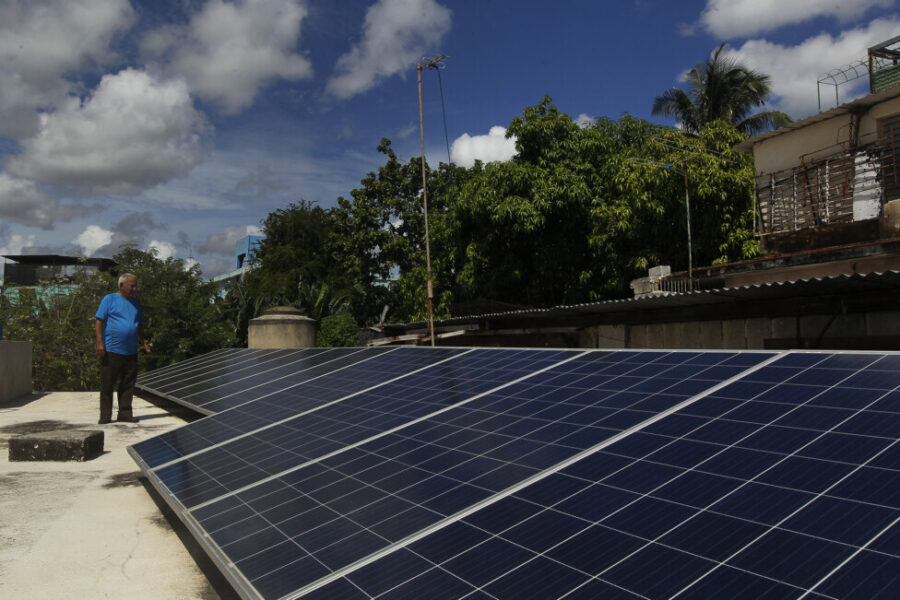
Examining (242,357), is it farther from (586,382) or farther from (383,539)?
(383,539)

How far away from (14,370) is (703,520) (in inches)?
529

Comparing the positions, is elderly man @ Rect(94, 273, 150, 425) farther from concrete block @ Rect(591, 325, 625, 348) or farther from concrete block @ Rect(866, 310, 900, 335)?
concrete block @ Rect(866, 310, 900, 335)

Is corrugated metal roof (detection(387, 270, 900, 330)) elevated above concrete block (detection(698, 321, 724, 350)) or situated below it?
above

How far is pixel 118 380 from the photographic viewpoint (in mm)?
8945

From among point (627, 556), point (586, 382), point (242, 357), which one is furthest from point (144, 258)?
point (627, 556)

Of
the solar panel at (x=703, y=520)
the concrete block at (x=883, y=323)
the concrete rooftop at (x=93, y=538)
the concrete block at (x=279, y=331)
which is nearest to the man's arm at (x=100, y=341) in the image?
the concrete rooftop at (x=93, y=538)

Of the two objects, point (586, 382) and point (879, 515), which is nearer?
point (879, 515)

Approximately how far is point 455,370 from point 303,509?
2.89m

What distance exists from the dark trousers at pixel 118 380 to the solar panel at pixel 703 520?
7.35 m

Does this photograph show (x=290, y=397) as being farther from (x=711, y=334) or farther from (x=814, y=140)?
(x=814, y=140)

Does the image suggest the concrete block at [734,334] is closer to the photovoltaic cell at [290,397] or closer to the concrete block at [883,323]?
the concrete block at [883,323]

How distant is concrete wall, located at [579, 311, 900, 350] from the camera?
789 cm

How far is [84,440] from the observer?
259 inches

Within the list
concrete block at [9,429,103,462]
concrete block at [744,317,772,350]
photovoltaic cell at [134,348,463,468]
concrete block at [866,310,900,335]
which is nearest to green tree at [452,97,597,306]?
concrete block at [744,317,772,350]
